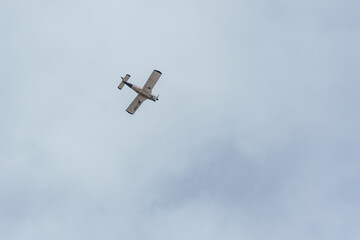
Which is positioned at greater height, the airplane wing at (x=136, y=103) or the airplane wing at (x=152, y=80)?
the airplane wing at (x=152, y=80)

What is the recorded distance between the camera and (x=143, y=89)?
332ft

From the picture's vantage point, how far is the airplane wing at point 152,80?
98188 millimetres

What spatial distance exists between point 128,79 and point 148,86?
352cm

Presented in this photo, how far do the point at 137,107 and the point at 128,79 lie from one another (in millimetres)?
5661

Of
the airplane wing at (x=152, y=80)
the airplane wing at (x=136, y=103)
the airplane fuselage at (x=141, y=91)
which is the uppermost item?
the airplane wing at (x=152, y=80)

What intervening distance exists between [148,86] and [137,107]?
17.0 ft

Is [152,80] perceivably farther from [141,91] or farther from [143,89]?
[141,91]

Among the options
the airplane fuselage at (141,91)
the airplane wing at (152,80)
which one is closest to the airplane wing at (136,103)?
the airplane fuselage at (141,91)

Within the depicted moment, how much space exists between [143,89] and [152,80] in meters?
3.07

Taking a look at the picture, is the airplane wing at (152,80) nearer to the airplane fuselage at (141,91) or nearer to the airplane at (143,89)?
the airplane at (143,89)

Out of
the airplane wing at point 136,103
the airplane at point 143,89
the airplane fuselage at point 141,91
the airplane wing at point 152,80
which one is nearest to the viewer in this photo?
the airplane wing at point 152,80

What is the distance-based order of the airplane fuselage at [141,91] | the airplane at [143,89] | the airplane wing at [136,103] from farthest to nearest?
1. the airplane wing at [136,103]
2. the airplane fuselage at [141,91]
3. the airplane at [143,89]

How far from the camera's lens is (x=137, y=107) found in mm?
103562

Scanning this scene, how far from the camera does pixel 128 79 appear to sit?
10044 cm
